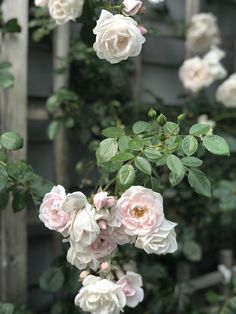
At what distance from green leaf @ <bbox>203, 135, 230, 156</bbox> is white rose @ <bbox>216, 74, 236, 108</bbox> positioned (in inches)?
43.3

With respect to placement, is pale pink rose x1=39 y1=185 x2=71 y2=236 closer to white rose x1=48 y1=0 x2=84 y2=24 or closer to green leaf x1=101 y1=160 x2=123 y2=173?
green leaf x1=101 y1=160 x2=123 y2=173

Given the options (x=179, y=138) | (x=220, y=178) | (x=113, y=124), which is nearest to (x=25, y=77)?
(x=113, y=124)

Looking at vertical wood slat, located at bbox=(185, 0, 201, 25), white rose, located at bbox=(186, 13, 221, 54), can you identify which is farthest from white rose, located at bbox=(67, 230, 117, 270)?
vertical wood slat, located at bbox=(185, 0, 201, 25)

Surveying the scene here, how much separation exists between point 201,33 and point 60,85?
72cm

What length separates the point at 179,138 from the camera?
1.02 meters

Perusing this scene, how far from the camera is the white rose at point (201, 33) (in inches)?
83.2

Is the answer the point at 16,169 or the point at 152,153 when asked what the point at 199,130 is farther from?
the point at 16,169

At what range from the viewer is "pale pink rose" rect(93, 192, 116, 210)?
3.00ft

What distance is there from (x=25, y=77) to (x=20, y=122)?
15cm

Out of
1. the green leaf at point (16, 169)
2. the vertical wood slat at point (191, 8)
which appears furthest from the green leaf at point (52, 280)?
the vertical wood slat at point (191, 8)

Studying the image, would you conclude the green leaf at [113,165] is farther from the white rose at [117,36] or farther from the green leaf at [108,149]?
the white rose at [117,36]

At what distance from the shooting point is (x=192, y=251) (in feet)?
6.07

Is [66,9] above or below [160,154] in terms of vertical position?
above

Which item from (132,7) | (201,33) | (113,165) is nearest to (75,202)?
(113,165)
